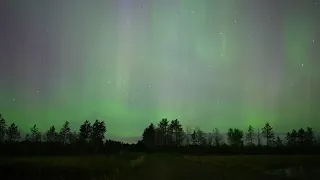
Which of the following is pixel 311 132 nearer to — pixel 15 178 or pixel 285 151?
pixel 285 151

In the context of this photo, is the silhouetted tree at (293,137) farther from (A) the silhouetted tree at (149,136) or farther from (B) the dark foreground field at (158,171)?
(B) the dark foreground field at (158,171)

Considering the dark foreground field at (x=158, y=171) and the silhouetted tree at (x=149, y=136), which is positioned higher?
the silhouetted tree at (x=149, y=136)

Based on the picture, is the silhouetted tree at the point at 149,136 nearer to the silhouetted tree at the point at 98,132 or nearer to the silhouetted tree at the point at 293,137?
the silhouetted tree at the point at 98,132

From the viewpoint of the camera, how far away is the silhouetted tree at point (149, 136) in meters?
162

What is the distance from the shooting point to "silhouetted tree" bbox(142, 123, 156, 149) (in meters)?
162

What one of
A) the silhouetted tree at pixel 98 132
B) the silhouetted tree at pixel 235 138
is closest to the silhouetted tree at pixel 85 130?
the silhouetted tree at pixel 98 132

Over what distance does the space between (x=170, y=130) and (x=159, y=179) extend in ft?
529

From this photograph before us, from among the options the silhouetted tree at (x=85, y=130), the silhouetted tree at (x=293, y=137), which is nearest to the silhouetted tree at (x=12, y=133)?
the silhouetted tree at (x=85, y=130)

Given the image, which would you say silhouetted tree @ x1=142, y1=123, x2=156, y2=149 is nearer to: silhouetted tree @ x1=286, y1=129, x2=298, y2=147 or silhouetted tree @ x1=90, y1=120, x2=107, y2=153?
silhouetted tree @ x1=90, y1=120, x2=107, y2=153

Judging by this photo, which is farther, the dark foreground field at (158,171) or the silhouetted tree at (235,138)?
the silhouetted tree at (235,138)

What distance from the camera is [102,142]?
507 feet

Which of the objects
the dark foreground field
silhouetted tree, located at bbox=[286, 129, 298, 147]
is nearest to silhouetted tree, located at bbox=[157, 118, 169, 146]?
silhouetted tree, located at bbox=[286, 129, 298, 147]

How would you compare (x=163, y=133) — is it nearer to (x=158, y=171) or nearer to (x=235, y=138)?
(x=235, y=138)

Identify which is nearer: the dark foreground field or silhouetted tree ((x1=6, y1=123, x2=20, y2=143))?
the dark foreground field
